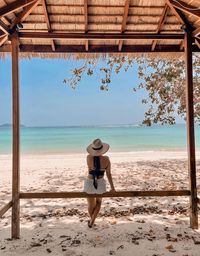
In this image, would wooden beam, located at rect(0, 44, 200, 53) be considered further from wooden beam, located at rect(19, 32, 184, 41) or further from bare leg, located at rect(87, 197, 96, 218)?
bare leg, located at rect(87, 197, 96, 218)

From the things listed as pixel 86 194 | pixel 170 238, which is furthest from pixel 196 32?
pixel 170 238

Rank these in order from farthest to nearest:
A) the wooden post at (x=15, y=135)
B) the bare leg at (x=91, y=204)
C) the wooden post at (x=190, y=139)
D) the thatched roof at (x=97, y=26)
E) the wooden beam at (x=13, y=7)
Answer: the bare leg at (x=91, y=204)
the wooden post at (x=190, y=139)
the wooden post at (x=15, y=135)
the thatched roof at (x=97, y=26)
the wooden beam at (x=13, y=7)

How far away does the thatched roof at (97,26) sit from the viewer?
4.25 m

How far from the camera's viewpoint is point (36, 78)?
81.3 meters

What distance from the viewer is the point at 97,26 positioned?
4688mm

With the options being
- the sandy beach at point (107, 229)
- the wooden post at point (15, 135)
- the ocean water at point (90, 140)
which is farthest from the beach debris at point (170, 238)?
the ocean water at point (90, 140)

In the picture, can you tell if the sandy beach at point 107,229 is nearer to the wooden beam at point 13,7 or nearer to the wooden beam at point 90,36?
the wooden beam at point 90,36

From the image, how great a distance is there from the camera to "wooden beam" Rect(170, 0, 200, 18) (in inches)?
162

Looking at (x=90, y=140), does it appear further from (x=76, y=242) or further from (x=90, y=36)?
(x=76, y=242)

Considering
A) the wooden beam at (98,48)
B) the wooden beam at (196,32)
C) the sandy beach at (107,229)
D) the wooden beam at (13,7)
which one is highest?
the wooden beam at (13,7)

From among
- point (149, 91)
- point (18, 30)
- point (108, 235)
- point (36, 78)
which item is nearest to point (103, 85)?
point (149, 91)

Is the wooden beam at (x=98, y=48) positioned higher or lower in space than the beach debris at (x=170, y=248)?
higher

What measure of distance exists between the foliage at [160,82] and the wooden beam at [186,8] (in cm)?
523

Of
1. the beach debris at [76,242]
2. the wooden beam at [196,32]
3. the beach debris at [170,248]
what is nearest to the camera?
the beach debris at [170,248]
